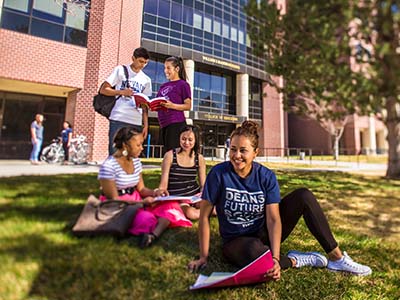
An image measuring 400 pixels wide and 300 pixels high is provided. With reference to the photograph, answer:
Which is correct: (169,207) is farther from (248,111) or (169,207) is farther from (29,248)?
(248,111)

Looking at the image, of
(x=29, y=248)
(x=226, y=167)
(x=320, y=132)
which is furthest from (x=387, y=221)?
(x=29, y=248)

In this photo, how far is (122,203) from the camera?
904 mm

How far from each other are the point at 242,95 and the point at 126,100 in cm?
119

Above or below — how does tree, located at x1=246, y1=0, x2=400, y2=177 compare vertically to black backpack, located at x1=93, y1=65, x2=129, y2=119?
above

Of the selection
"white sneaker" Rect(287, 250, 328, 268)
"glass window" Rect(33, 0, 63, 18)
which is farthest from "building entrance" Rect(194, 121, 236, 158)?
"white sneaker" Rect(287, 250, 328, 268)

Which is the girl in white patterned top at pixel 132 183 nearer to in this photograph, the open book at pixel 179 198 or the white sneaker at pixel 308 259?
the open book at pixel 179 198

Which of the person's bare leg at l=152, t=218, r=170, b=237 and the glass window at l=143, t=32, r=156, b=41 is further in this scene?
the glass window at l=143, t=32, r=156, b=41

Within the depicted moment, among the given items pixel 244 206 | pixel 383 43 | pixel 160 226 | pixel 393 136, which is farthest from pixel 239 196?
pixel 393 136

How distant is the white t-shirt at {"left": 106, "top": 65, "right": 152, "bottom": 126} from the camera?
1093mm

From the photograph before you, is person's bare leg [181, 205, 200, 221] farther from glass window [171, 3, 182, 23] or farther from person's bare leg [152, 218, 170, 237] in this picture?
glass window [171, 3, 182, 23]

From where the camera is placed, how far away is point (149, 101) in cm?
116

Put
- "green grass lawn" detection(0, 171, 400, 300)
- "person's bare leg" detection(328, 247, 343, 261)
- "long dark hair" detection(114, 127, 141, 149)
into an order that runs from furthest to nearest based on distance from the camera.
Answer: "person's bare leg" detection(328, 247, 343, 261) < "long dark hair" detection(114, 127, 141, 149) < "green grass lawn" detection(0, 171, 400, 300)

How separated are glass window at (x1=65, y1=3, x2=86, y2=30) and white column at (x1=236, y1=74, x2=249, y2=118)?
112 centimetres

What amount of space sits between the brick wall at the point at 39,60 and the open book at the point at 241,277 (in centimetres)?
103
